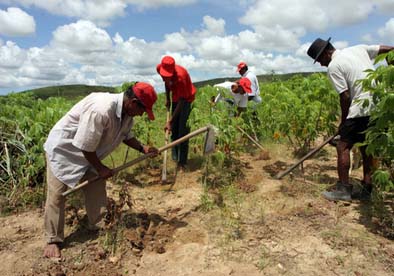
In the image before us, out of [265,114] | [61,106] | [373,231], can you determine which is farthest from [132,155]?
[373,231]

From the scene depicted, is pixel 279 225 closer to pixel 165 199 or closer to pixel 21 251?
pixel 165 199

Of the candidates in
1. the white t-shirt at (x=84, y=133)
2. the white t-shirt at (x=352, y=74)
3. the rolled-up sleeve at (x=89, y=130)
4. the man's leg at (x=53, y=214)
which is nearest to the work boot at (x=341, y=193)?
the white t-shirt at (x=352, y=74)

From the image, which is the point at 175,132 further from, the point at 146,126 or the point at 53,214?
the point at 53,214

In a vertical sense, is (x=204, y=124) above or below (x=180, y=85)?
below

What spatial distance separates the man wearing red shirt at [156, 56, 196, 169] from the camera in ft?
14.5

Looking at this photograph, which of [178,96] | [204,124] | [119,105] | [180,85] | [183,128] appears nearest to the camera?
[119,105]

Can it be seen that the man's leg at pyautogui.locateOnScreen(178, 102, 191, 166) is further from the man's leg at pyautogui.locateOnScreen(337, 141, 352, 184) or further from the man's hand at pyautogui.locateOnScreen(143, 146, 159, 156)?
the man's leg at pyautogui.locateOnScreen(337, 141, 352, 184)

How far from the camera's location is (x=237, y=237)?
3.24 meters

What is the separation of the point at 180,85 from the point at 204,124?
2.14 feet

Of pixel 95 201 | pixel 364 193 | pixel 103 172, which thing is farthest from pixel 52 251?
pixel 364 193

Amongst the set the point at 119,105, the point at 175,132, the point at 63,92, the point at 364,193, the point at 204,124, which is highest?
the point at 63,92

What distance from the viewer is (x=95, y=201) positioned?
11.0 feet

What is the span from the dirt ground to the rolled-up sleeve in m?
0.90

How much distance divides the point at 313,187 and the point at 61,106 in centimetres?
342
